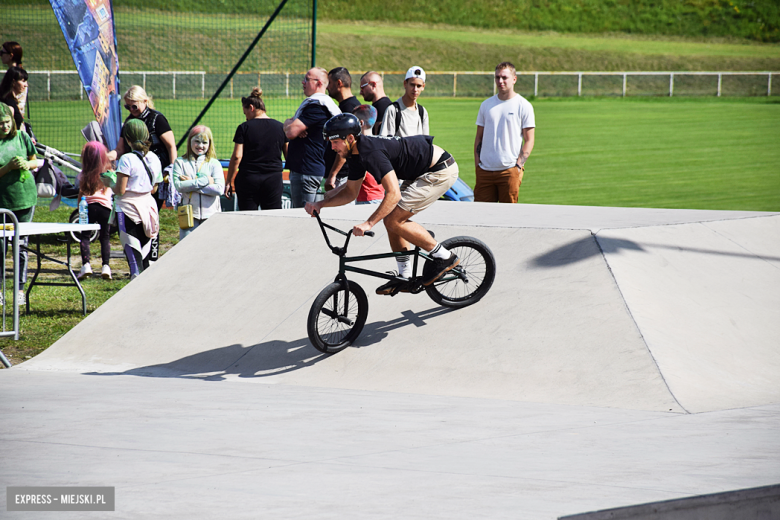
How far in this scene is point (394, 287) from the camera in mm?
6031

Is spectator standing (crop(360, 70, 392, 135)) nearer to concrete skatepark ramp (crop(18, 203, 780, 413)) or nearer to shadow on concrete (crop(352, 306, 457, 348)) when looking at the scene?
concrete skatepark ramp (crop(18, 203, 780, 413))

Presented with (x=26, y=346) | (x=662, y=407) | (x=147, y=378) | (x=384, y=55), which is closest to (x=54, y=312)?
(x=26, y=346)

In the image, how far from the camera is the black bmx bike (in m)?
5.76

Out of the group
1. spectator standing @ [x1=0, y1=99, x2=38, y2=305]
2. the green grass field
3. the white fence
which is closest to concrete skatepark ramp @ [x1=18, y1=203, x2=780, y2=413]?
spectator standing @ [x1=0, y1=99, x2=38, y2=305]

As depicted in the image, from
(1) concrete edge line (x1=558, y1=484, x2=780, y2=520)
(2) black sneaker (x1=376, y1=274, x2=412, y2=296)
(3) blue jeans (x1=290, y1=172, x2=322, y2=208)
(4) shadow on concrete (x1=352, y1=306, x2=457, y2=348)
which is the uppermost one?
(3) blue jeans (x1=290, y1=172, x2=322, y2=208)

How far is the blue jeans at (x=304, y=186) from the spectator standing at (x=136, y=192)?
149cm

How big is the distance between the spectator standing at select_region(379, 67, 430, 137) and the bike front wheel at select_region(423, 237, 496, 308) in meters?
2.16

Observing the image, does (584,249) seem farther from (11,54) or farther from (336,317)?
(11,54)

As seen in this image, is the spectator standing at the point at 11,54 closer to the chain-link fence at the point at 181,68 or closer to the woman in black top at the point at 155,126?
the chain-link fence at the point at 181,68

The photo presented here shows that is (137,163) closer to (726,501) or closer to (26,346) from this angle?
(26,346)

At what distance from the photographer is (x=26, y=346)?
727 cm

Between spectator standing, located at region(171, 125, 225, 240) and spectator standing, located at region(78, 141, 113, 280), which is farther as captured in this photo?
spectator standing, located at region(78, 141, 113, 280)

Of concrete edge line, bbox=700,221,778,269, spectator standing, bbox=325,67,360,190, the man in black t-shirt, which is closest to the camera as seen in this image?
the man in black t-shirt

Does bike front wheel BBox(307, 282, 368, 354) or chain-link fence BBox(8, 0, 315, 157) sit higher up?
chain-link fence BBox(8, 0, 315, 157)
